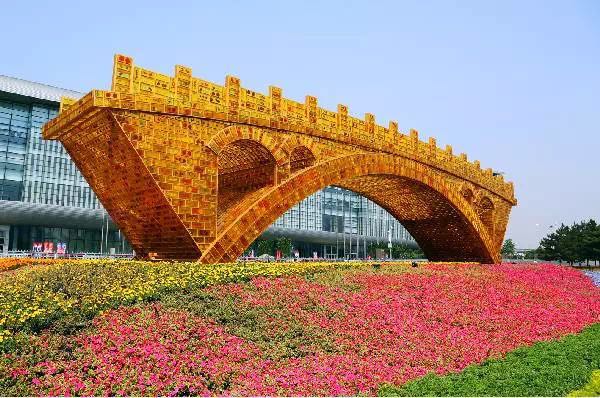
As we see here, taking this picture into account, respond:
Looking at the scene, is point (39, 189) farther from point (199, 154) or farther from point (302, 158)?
point (199, 154)

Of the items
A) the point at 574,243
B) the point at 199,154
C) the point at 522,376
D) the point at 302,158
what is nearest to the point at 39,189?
the point at 302,158

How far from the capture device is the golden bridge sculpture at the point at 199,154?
45.0 feet

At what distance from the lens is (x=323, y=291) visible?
13133 millimetres

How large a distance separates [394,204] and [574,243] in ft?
139

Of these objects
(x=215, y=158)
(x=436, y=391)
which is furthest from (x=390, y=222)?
(x=436, y=391)

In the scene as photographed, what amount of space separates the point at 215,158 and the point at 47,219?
3858 cm

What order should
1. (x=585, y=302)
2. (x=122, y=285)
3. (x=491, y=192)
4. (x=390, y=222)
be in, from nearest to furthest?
(x=122, y=285)
(x=585, y=302)
(x=491, y=192)
(x=390, y=222)

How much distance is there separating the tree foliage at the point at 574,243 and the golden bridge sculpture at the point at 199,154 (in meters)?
48.8

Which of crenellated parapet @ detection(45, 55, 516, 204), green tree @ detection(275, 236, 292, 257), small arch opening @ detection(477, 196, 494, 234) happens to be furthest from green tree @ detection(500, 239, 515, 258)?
crenellated parapet @ detection(45, 55, 516, 204)

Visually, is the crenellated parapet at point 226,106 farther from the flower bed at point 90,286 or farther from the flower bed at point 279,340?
the flower bed at point 279,340

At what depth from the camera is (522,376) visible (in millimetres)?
8367

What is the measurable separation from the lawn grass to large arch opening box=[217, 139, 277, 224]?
385 inches

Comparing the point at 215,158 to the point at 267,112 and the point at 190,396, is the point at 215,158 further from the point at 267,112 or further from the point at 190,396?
the point at 190,396

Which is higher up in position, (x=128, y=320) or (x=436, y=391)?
(x=128, y=320)
